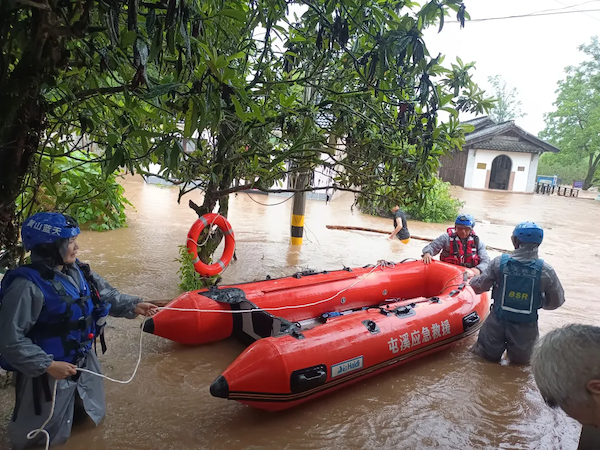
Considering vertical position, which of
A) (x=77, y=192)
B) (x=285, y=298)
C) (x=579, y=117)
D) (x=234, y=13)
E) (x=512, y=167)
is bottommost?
(x=285, y=298)

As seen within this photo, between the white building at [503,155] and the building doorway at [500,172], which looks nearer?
the white building at [503,155]

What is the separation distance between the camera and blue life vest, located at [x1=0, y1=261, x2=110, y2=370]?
7.64 ft

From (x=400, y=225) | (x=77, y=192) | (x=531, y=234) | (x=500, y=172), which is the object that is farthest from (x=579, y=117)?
(x=77, y=192)

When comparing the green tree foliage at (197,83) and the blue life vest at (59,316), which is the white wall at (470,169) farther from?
the blue life vest at (59,316)

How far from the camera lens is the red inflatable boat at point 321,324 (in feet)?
10.3

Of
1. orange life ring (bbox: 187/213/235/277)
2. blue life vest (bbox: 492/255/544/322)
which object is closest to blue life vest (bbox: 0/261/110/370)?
orange life ring (bbox: 187/213/235/277)

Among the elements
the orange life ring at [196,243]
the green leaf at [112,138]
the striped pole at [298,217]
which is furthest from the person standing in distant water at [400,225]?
the green leaf at [112,138]

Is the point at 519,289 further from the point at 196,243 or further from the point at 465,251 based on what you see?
the point at 196,243

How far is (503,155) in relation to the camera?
27.0 m

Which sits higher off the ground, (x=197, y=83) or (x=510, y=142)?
(x=510, y=142)

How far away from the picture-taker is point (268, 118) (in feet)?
11.5

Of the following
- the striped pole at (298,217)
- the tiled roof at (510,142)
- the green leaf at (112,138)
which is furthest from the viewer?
the tiled roof at (510,142)

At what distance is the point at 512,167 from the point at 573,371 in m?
27.7

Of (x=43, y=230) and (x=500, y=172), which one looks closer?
(x=43, y=230)
